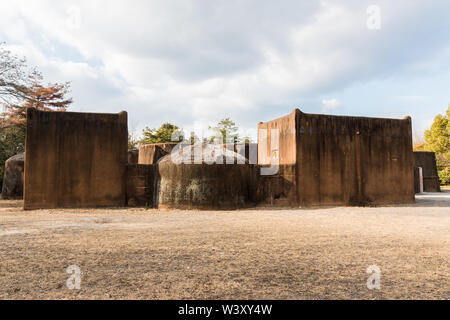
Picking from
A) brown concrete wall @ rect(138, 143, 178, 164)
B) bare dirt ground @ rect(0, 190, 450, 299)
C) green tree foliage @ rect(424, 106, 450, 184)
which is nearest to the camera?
bare dirt ground @ rect(0, 190, 450, 299)

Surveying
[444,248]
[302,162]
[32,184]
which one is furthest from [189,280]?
[32,184]

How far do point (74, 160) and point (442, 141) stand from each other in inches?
1083

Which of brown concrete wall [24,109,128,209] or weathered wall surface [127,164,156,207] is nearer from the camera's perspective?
brown concrete wall [24,109,128,209]

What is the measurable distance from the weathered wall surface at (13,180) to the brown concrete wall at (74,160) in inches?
249

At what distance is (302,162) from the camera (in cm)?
1088

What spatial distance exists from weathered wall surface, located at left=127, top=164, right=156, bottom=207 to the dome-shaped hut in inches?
34.0

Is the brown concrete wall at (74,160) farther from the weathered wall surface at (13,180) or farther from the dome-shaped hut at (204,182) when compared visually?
the weathered wall surface at (13,180)

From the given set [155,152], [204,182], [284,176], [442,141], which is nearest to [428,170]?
[442,141]

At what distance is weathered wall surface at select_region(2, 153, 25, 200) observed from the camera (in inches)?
600

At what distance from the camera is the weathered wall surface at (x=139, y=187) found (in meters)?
11.0

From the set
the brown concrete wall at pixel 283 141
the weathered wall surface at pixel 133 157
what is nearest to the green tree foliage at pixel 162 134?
the weathered wall surface at pixel 133 157

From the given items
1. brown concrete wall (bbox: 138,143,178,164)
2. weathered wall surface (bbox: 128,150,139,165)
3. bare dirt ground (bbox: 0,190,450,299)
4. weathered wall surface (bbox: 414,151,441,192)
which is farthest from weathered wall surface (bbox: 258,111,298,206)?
weathered wall surface (bbox: 414,151,441,192)

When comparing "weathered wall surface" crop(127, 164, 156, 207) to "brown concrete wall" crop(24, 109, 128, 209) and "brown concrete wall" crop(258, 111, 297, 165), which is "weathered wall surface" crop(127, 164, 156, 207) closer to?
"brown concrete wall" crop(24, 109, 128, 209)

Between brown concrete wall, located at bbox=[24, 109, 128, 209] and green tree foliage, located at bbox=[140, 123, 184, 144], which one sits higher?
green tree foliage, located at bbox=[140, 123, 184, 144]
